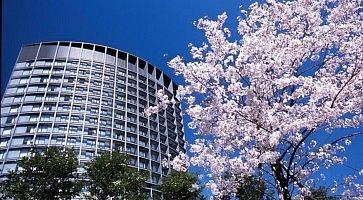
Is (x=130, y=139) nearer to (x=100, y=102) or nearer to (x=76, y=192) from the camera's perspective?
(x=100, y=102)

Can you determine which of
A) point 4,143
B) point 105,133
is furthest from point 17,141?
point 105,133

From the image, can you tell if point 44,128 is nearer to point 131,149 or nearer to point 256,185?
point 131,149

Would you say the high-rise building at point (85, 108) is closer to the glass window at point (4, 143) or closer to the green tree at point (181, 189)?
the glass window at point (4, 143)

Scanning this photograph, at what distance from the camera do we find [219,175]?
8.20 metres

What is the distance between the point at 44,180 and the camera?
24188 millimetres

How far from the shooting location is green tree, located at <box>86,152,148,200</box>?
24.7 metres

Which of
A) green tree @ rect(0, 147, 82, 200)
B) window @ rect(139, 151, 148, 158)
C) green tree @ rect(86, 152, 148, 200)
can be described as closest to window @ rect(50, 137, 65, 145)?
window @ rect(139, 151, 148, 158)

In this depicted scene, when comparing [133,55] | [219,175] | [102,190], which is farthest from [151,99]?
[219,175]

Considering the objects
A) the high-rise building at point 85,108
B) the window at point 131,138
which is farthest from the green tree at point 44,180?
the window at point 131,138

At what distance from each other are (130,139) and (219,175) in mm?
69248

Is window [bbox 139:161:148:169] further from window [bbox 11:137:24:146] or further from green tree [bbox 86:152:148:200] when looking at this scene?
green tree [bbox 86:152:148:200]

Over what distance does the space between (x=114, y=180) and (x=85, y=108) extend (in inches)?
2103

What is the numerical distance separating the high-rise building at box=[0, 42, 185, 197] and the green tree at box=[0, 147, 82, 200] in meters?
39.9

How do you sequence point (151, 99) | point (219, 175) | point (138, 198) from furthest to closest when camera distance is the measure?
point (151, 99), point (138, 198), point (219, 175)
